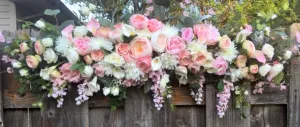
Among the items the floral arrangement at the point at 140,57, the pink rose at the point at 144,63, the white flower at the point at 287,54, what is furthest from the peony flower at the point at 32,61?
the white flower at the point at 287,54

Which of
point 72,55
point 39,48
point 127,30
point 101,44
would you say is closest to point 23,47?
point 39,48

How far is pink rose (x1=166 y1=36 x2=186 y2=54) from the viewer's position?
4.32ft

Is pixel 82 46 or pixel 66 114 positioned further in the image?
pixel 66 114

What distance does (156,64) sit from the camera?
1312 millimetres

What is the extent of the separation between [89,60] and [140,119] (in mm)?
346

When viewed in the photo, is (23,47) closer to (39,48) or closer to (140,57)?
(39,48)

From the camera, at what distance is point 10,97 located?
4.85 ft

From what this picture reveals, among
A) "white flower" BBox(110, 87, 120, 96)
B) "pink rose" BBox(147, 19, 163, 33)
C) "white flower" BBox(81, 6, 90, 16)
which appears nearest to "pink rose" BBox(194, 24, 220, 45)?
"pink rose" BBox(147, 19, 163, 33)

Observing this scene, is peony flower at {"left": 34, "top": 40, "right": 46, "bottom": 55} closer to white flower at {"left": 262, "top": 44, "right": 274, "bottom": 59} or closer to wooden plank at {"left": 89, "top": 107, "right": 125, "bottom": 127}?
wooden plank at {"left": 89, "top": 107, "right": 125, "bottom": 127}

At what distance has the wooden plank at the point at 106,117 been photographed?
150cm

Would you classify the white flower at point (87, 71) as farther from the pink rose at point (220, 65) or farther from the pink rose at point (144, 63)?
the pink rose at point (220, 65)

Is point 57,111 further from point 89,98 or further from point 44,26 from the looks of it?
point 44,26

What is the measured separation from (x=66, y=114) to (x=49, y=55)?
0.29 meters

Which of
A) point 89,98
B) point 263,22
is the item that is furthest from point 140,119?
point 263,22
